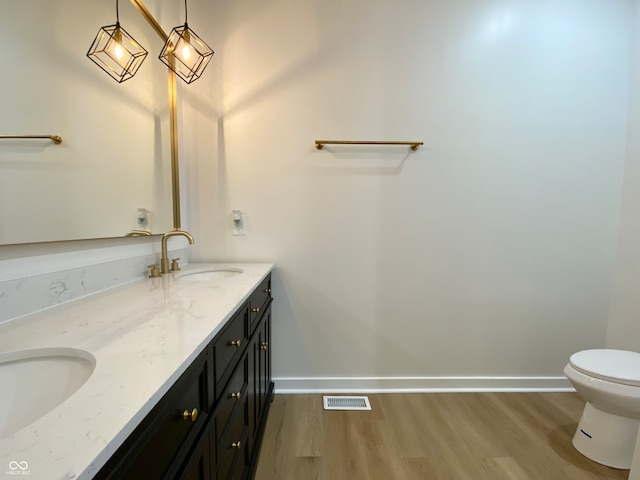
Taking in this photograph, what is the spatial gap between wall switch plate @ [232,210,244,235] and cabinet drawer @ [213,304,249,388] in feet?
2.64

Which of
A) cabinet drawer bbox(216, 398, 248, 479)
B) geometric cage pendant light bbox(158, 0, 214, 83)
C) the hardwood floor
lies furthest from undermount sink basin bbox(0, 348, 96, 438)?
geometric cage pendant light bbox(158, 0, 214, 83)

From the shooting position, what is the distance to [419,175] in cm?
181

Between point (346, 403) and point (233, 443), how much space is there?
3.27ft

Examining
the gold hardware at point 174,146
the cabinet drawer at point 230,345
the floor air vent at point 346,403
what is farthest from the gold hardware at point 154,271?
the floor air vent at point 346,403

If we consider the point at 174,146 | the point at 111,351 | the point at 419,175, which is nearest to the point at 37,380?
the point at 111,351

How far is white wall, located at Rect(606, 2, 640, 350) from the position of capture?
1.74 m

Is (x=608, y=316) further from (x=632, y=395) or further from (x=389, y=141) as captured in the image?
(x=389, y=141)

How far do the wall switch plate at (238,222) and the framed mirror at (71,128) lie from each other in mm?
439

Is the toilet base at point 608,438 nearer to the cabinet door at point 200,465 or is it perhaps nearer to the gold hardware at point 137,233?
the cabinet door at point 200,465

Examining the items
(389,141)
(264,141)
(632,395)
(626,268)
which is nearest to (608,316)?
(626,268)

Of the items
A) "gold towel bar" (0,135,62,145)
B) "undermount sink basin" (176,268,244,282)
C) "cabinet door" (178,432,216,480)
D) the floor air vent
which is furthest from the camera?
the floor air vent

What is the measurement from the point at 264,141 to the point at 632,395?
2165mm

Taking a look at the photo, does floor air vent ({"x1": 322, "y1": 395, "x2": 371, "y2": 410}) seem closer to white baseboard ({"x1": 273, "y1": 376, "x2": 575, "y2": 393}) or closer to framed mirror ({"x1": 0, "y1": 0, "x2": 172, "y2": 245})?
white baseboard ({"x1": 273, "y1": 376, "x2": 575, "y2": 393})

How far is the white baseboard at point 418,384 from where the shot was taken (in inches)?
73.6
